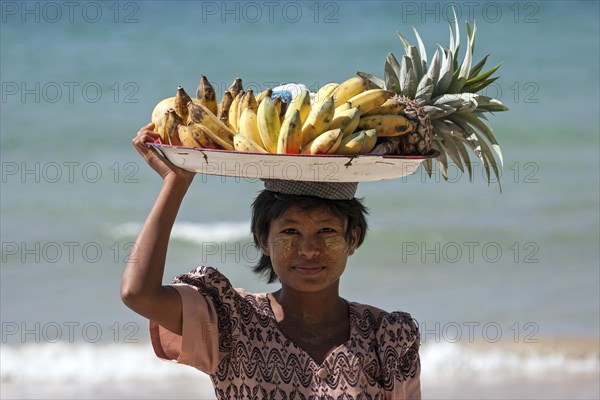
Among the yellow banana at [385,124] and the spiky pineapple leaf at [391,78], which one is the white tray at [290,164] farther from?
the spiky pineapple leaf at [391,78]

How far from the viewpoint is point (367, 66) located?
42.9 ft

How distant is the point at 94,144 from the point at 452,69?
28.3ft

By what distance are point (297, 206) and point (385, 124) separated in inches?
15.7

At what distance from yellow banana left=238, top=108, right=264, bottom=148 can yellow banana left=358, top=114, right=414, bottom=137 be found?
0.92 ft

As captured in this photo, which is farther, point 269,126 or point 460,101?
point 460,101

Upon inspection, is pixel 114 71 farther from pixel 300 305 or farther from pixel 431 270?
pixel 300 305

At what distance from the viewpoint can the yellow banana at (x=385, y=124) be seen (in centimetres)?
314

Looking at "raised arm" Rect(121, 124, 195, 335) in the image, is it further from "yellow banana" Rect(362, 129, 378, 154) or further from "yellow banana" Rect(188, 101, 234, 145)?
"yellow banana" Rect(362, 129, 378, 154)

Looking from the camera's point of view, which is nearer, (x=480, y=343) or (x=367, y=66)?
(x=480, y=343)

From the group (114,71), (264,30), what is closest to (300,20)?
(264,30)

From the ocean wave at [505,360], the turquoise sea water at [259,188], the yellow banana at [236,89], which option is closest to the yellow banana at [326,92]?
the yellow banana at [236,89]

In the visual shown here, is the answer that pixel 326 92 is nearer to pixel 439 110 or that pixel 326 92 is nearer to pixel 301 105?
pixel 301 105

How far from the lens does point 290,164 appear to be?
306cm

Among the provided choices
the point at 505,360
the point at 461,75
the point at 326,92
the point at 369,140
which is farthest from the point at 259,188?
the point at 369,140
